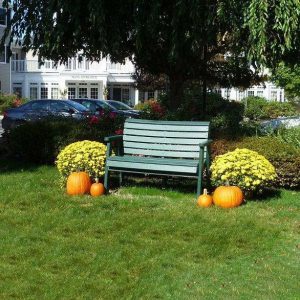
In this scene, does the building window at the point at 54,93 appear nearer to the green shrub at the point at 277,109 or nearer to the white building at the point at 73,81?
the white building at the point at 73,81

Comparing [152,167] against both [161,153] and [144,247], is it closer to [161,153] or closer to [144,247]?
[161,153]

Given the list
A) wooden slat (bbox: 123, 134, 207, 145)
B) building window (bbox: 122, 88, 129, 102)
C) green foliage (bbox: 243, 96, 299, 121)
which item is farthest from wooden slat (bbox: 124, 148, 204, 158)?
building window (bbox: 122, 88, 129, 102)

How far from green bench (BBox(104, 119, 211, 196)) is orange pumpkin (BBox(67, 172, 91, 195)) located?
30cm

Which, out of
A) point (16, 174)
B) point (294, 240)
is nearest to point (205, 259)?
point (294, 240)

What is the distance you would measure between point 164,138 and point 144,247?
326 cm

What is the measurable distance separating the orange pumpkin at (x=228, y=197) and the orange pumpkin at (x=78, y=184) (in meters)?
1.83

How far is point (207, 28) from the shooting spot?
10.2 m

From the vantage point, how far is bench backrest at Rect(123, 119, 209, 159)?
348 inches

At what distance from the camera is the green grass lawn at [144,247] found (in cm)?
489

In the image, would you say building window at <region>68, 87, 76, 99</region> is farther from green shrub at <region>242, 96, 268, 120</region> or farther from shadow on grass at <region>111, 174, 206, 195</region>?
shadow on grass at <region>111, 174, 206, 195</region>

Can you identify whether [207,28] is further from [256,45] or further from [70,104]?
[70,104]

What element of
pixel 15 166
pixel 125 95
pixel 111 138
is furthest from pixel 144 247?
pixel 125 95

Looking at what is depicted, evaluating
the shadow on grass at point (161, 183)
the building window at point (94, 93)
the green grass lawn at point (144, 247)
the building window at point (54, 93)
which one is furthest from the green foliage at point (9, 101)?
the green grass lawn at point (144, 247)

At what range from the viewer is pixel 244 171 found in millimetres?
8102
